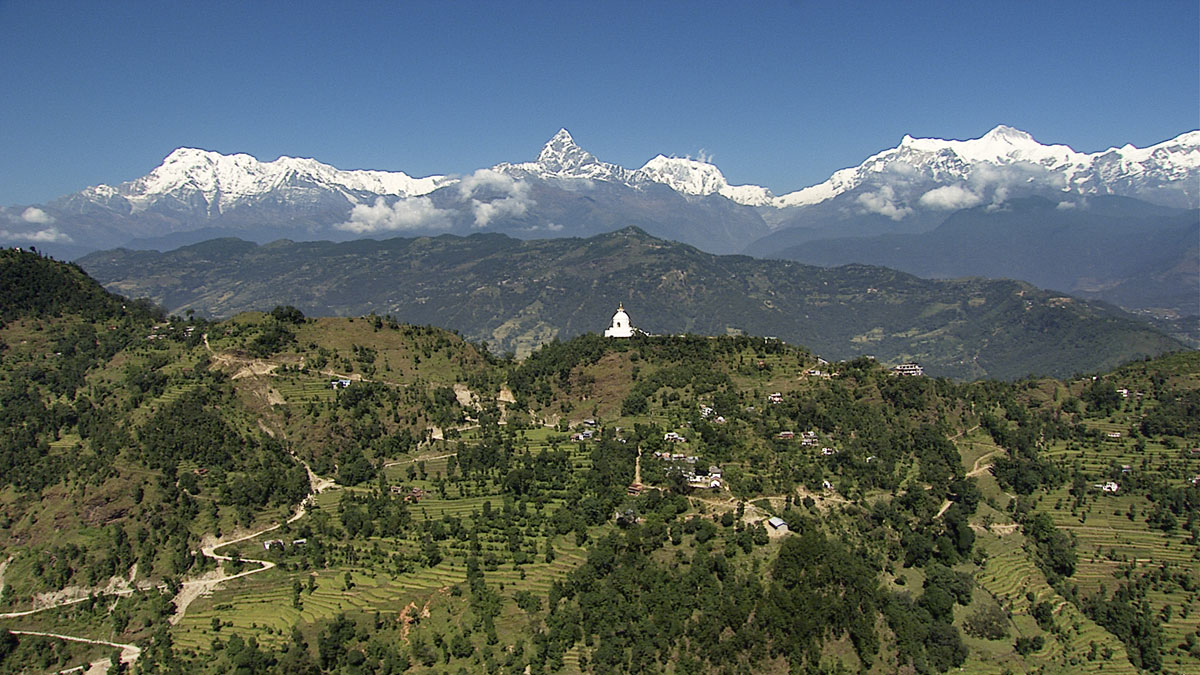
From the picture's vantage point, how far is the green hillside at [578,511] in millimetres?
47219

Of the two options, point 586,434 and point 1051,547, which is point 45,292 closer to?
point 586,434

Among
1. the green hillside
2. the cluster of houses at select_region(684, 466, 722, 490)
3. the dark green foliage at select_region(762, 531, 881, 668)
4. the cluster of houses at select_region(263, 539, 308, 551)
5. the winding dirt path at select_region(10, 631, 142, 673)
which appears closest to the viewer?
the dark green foliage at select_region(762, 531, 881, 668)

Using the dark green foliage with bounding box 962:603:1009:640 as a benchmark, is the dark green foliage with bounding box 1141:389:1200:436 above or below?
above

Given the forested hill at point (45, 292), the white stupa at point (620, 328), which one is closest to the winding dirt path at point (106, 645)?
the forested hill at point (45, 292)

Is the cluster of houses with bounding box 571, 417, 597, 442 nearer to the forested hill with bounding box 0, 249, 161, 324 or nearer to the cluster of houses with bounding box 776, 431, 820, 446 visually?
the cluster of houses with bounding box 776, 431, 820, 446

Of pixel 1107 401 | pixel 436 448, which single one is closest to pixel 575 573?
pixel 436 448

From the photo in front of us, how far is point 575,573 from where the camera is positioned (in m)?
49.7

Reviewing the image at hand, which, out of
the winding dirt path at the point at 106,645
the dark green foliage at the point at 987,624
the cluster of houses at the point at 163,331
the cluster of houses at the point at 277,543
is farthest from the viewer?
the cluster of houses at the point at 163,331

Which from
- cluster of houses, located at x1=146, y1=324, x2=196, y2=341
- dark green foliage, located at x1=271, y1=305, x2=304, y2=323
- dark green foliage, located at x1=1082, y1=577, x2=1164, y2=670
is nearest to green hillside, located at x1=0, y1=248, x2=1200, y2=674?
dark green foliage, located at x1=1082, y1=577, x2=1164, y2=670

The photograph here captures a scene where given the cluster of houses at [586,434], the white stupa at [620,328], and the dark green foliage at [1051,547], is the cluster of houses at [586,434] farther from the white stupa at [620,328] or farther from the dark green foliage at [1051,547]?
the dark green foliage at [1051,547]

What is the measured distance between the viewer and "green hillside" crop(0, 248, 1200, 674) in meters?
47.2

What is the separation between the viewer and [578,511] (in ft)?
186

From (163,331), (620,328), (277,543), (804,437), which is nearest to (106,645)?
(277,543)

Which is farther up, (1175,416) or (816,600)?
(1175,416)
